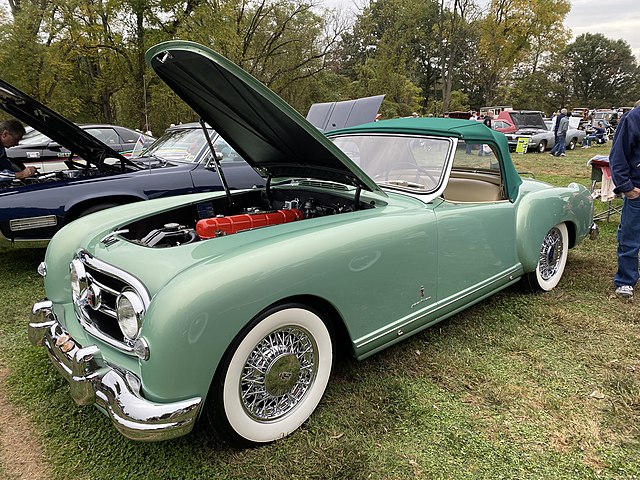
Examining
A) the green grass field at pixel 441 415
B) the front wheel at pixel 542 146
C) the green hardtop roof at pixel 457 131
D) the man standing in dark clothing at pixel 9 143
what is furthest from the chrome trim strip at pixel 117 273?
the front wheel at pixel 542 146

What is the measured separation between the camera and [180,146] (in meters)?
5.52

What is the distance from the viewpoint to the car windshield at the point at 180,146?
5273mm

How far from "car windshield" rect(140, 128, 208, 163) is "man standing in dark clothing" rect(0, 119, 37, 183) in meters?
1.39

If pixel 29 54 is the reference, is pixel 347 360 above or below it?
below

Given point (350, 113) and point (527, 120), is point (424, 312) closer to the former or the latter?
point (350, 113)

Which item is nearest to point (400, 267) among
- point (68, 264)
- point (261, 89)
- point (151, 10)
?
point (261, 89)

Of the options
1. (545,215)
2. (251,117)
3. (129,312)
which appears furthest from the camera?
(545,215)

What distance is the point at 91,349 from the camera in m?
1.94

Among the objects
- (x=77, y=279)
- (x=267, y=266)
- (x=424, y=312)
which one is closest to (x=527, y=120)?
(x=424, y=312)

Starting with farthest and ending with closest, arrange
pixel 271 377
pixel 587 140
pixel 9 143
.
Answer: pixel 587 140 → pixel 9 143 → pixel 271 377

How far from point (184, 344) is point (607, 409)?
222 centimetres

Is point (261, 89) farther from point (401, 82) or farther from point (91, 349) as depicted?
point (401, 82)

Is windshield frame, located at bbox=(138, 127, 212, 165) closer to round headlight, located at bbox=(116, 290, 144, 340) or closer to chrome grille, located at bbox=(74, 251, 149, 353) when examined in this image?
chrome grille, located at bbox=(74, 251, 149, 353)

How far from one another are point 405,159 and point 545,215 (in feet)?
4.29
